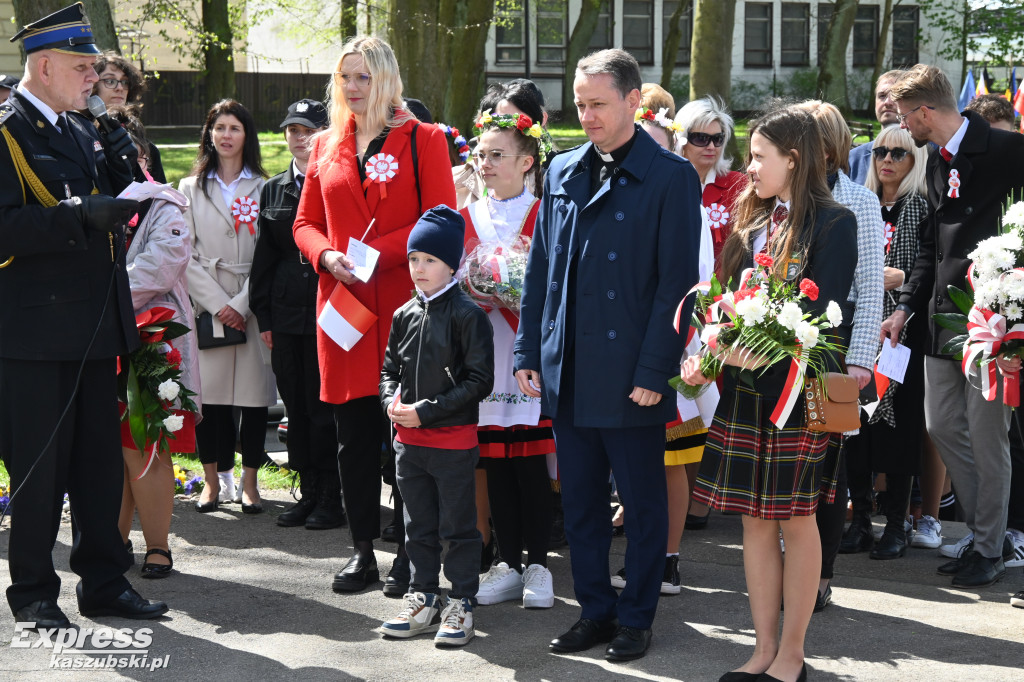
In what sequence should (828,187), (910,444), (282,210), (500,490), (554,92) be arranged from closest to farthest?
(828,187) → (500,490) → (910,444) → (282,210) → (554,92)

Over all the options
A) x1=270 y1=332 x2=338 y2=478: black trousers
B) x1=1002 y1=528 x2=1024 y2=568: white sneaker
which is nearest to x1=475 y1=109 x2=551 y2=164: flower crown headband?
x1=270 y1=332 x2=338 y2=478: black trousers

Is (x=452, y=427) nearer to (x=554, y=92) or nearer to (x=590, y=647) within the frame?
(x=590, y=647)

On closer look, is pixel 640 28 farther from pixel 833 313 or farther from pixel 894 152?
pixel 833 313

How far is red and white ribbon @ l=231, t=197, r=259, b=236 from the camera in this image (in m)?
6.67

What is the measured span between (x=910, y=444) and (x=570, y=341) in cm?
247

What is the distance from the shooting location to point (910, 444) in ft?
19.4

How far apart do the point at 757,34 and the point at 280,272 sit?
38.4 metres

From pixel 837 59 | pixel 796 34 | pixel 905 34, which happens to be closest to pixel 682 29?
pixel 796 34

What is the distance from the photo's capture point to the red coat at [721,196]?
5875 mm

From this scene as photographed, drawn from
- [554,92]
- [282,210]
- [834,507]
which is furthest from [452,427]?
[554,92]

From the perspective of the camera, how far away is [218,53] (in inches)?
895

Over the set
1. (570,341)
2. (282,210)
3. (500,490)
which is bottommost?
(500,490)

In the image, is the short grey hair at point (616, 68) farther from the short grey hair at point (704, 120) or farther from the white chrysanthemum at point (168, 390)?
the white chrysanthemum at point (168, 390)

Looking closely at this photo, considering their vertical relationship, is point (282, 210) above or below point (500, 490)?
above
